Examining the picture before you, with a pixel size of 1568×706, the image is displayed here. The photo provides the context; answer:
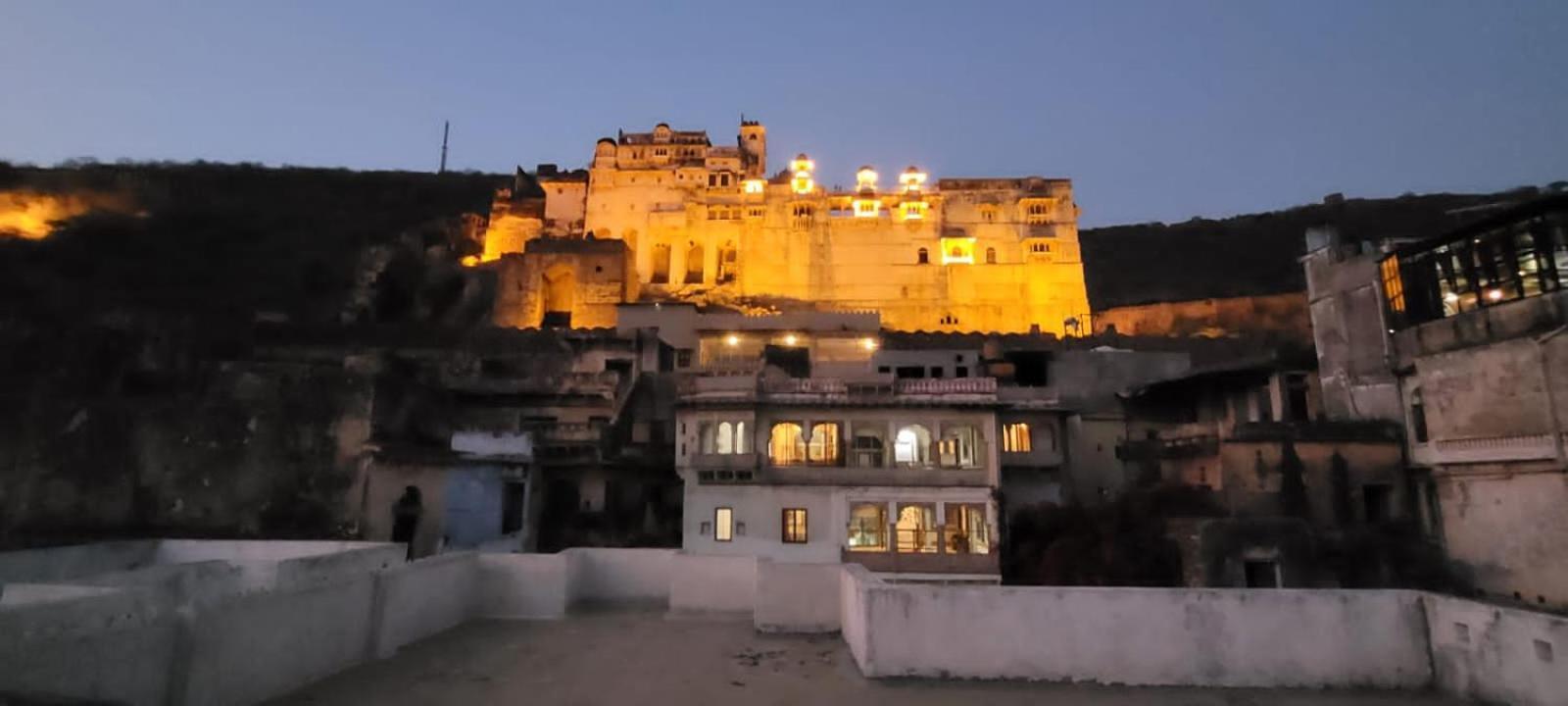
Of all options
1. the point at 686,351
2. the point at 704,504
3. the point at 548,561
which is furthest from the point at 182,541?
the point at 686,351

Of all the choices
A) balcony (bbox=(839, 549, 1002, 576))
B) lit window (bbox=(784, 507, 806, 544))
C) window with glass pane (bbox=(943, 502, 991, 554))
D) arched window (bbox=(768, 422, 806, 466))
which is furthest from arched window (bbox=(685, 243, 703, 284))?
balcony (bbox=(839, 549, 1002, 576))

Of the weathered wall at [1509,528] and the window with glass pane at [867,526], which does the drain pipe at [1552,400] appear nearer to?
the weathered wall at [1509,528]

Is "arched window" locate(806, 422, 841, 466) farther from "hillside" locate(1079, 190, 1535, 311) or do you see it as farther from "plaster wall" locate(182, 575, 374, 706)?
"hillside" locate(1079, 190, 1535, 311)

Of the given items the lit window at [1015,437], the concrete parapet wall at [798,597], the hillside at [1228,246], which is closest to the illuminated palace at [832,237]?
the hillside at [1228,246]

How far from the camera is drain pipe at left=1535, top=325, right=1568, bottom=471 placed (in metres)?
16.0

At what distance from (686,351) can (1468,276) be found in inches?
1153

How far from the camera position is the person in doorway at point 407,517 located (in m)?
22.4

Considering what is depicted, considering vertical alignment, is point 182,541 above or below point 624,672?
above

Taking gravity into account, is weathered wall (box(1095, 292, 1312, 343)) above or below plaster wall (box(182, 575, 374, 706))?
above

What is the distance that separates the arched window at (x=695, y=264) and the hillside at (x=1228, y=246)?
31.3 metres

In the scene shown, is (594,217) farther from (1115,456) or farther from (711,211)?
(1115,456)

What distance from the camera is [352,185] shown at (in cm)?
7350

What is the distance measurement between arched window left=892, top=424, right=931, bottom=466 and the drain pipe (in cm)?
1451

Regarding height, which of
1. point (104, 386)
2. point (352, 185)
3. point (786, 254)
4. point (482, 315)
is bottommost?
point (104, 386)
